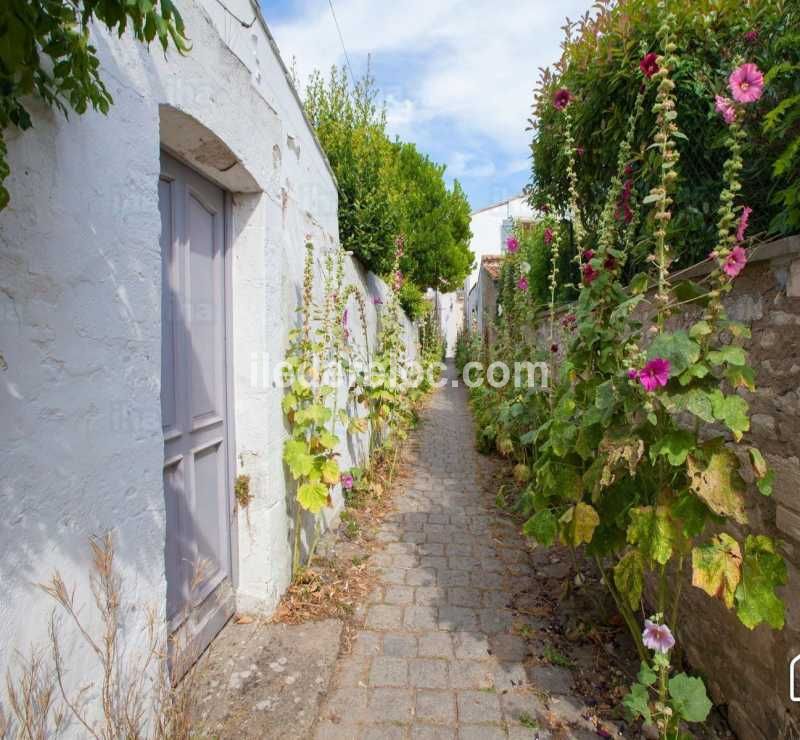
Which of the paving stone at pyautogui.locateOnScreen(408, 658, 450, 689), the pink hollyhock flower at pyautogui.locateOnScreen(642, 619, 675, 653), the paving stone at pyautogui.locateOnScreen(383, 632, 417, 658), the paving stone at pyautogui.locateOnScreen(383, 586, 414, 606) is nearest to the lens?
the pink hollyhock flower at pyautogui.locateOnScreen(642, 619, 675, 653)

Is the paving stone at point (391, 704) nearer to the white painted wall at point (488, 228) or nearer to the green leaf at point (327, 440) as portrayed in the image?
the green leaf at point (327, 440)

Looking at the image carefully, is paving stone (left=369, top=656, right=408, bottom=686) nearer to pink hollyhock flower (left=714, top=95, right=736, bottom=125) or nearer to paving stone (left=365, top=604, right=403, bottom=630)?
paving stone (left=365, top=604, right=403, bottom=630)

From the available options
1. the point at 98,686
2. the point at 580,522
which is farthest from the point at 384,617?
the point at 98,686

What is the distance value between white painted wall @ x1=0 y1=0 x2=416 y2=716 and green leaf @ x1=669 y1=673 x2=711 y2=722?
6.36ft

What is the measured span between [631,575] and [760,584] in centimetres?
41

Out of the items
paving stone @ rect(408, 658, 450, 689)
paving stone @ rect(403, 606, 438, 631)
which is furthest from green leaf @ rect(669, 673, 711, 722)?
A: paving stone @ rect(403, 606, 438, 631)

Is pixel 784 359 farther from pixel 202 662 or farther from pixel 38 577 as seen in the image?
pixel 202 662

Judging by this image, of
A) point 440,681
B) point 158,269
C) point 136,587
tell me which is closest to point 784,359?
point 440,681

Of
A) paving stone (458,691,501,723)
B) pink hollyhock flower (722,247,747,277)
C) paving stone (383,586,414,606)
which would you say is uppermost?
pink hollyhock flower (722,247,747,277)

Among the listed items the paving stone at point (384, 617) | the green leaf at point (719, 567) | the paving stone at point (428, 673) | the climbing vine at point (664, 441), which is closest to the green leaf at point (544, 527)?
the climbing vine at point (664, 441)

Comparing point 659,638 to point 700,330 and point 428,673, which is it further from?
point 428,673

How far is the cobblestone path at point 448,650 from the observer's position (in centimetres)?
221

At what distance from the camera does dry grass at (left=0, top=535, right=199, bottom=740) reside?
1.27 metres

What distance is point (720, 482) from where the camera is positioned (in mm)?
1665
